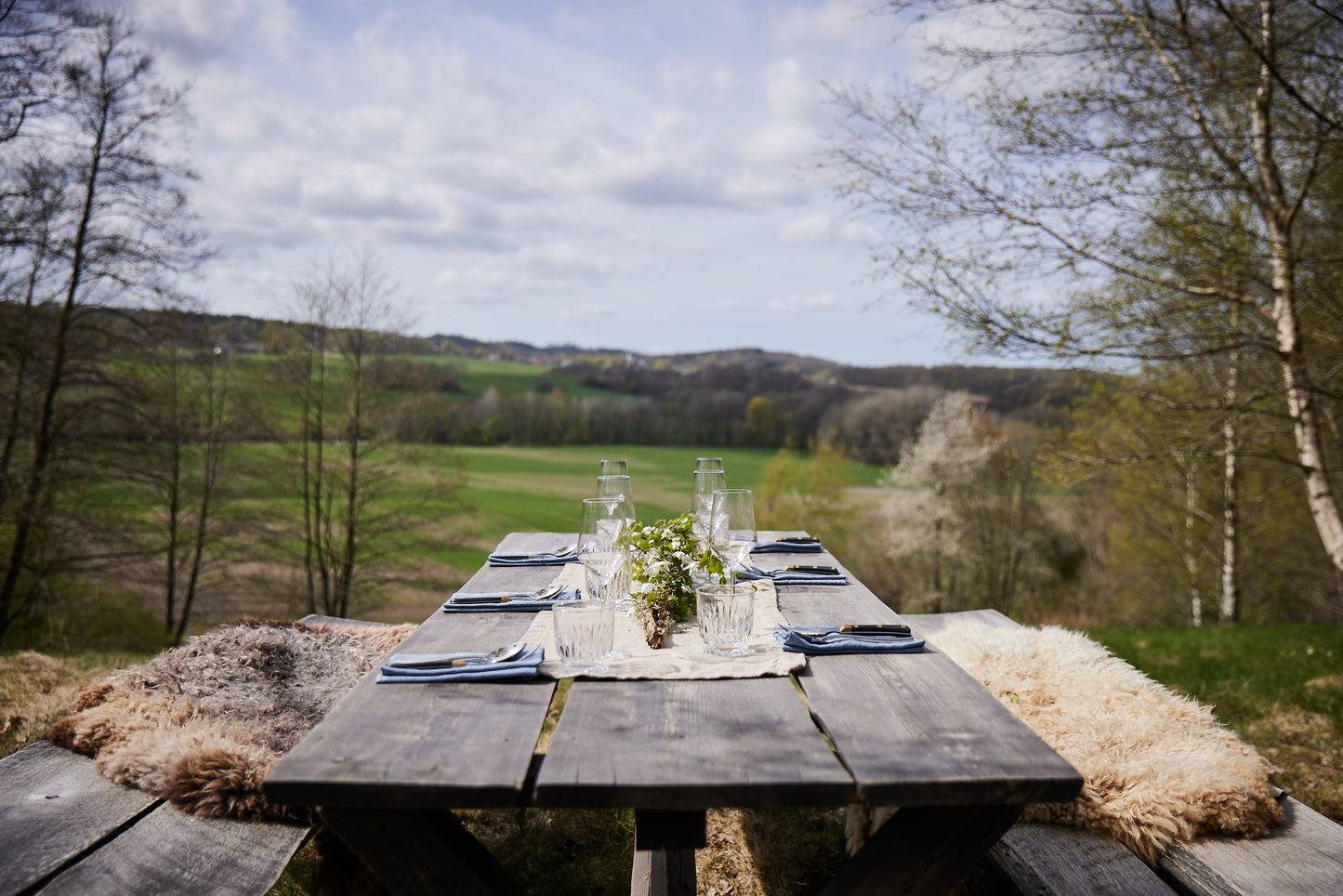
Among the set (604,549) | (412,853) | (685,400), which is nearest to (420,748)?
(412,853)

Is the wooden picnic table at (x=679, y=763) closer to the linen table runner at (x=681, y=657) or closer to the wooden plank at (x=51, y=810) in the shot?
the linen table runner at (x=681, y=657)

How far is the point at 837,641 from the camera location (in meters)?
2.17

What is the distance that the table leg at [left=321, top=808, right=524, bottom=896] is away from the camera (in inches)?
59.1

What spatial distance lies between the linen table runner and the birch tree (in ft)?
12.0

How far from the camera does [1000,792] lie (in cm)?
138

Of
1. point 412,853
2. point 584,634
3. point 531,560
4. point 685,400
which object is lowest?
point 412,853

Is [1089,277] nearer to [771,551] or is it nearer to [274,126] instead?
[771,551]

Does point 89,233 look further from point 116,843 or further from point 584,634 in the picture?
point 584,634

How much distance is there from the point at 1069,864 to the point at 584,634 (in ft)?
4.62

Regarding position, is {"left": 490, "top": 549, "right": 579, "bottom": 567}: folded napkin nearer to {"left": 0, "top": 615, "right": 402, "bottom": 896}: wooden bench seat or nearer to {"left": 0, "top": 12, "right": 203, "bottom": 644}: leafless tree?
{"left": 0, "top": 615, "right": 402, "bottom": 896}: wooden bench seat

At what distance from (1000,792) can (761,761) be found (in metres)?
0.44

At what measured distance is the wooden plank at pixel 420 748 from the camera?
135 centimetres

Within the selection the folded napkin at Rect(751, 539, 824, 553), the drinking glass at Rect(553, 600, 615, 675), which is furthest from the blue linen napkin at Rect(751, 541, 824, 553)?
the drinking glass at Rect(553, 600, 615, 675)

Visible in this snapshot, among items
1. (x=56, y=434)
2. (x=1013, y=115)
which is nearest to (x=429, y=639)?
(x=1013, y=115)
